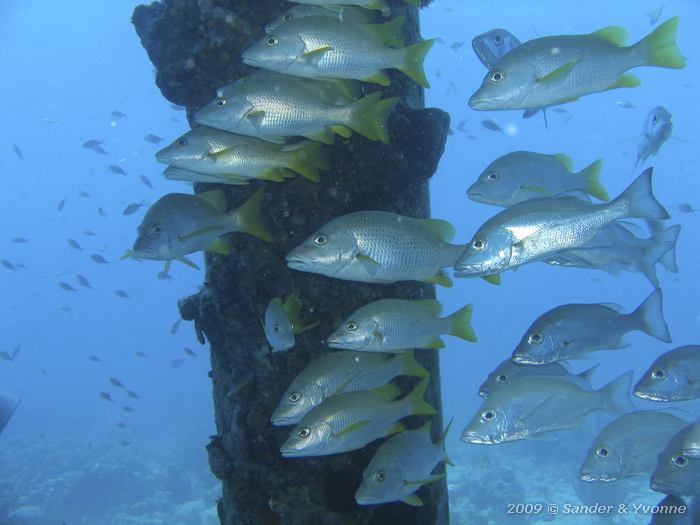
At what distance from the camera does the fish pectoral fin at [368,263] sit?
9.45 feet

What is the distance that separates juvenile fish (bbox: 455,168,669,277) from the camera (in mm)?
2746

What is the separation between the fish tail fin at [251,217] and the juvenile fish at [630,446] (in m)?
2.60

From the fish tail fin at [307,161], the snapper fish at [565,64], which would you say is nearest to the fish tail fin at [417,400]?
the fish tail fin at [307,161]

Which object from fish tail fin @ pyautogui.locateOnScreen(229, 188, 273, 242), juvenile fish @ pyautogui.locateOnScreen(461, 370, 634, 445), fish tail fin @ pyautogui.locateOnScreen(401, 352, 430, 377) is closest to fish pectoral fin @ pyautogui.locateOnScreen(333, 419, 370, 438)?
fish tail fin @ pyautogui.locateOnScreen(401, 352, 430, 377)

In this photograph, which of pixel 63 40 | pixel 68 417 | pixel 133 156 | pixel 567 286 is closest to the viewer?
pixel 68 417

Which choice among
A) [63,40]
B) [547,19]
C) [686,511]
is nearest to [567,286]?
[547,19]

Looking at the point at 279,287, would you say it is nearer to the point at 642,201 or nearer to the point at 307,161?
the point at 307,161

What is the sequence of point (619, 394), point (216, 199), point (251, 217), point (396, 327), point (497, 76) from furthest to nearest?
point (216, 199), point (251, 217), point (619, 394), point (396, 327), point (497, 76)

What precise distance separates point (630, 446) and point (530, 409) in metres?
0.67

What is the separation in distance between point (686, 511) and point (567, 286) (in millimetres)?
122641

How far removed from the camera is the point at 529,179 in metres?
3.50

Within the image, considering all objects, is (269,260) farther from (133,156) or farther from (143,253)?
(133,156)

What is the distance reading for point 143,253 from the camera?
3334mm

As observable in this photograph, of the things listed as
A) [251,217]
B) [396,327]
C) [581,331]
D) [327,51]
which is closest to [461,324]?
[396,327]
